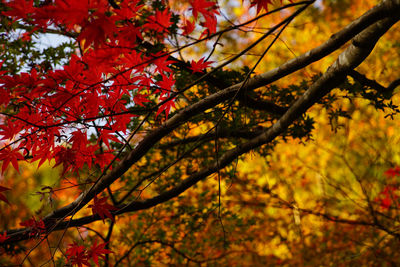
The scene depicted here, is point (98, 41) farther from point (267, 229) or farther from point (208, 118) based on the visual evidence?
point (267, 229)

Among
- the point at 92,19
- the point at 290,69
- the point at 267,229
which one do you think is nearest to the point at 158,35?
the point at 290,69

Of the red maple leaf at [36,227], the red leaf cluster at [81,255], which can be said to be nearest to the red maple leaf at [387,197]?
the red leaf cluster at [81,255]

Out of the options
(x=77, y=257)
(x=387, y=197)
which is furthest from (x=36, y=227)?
(x=387, y=197)

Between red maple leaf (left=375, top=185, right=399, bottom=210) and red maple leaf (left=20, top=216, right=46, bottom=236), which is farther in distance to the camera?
red maple leaf (left=375, top=185, right=399, bottom=210)

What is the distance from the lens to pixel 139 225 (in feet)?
12.5

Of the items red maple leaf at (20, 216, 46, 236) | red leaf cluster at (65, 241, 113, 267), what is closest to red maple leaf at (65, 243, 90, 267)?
red leaf cluster at (65, 241, 113, 267)

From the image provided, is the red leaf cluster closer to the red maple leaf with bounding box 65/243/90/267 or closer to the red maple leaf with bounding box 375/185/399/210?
the red maple leaf with bounding box 65/243/90/267

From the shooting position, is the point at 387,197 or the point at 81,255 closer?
the point at 81,255

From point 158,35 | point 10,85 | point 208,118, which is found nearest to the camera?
point 10,85

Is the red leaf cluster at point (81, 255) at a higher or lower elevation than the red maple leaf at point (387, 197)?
lower

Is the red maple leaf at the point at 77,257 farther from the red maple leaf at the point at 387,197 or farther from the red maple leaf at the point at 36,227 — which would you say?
the red maple leaf at the point at 387,197

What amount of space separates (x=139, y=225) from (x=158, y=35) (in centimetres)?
233

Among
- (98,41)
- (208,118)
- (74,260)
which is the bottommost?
(74,260)

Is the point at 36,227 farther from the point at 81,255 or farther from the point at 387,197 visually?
the point at 387,197
